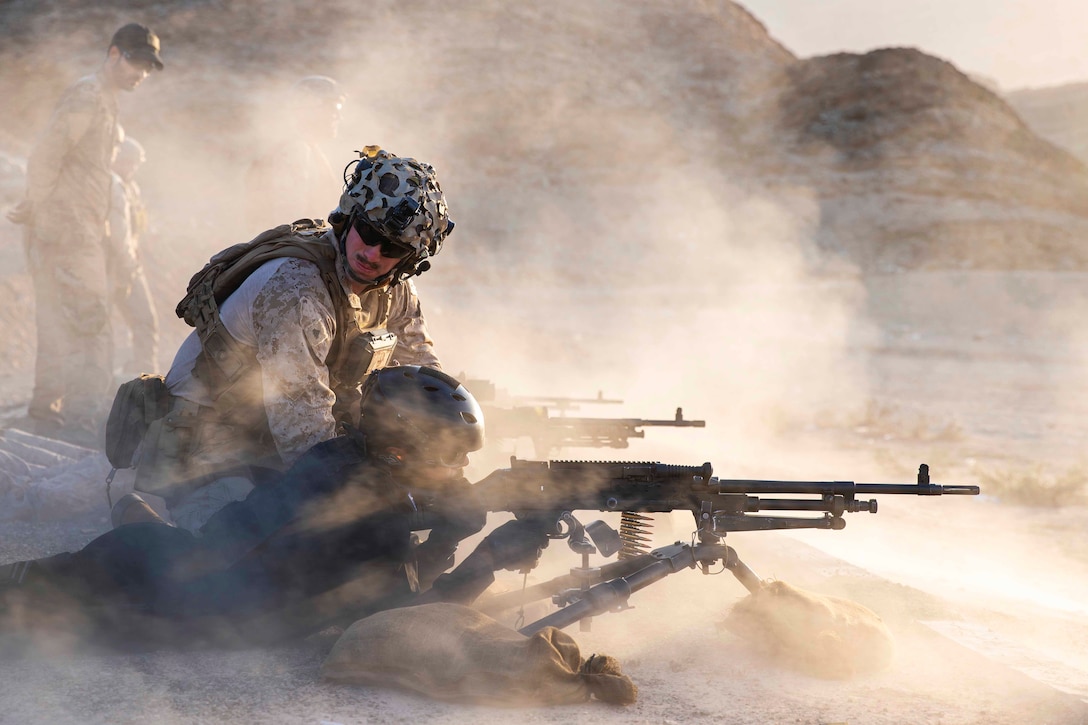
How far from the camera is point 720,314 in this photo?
25.4 metres

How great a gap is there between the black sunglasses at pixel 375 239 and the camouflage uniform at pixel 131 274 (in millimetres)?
6033

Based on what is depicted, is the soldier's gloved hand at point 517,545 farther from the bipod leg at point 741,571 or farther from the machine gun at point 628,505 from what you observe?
the bipod leg at point 741,571

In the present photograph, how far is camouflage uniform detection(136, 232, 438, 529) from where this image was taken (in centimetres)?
358

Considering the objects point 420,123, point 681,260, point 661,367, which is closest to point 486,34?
point 420,123

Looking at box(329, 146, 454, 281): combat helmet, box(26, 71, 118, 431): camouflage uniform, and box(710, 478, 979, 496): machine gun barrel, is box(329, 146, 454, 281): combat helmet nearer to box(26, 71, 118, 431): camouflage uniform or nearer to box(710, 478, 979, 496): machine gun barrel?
box(710, 478, 979, 496): machine gun barrel

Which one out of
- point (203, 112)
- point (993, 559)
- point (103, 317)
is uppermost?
point (203, 112)

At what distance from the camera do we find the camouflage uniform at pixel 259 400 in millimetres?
3582

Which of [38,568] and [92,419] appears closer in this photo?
[38,568]

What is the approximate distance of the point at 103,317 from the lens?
7469 millimetres

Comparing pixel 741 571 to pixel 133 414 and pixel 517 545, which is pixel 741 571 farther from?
pixel 133 414

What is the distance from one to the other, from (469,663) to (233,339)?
63.4 inches

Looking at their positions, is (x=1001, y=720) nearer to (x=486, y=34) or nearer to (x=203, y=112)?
(x=203, y=112)

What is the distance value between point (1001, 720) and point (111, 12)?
161ft

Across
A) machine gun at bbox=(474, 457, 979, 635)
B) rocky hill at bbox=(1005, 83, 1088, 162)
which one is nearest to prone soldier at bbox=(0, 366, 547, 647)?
machine gun at bbox=(474, 457, 979, 635)
